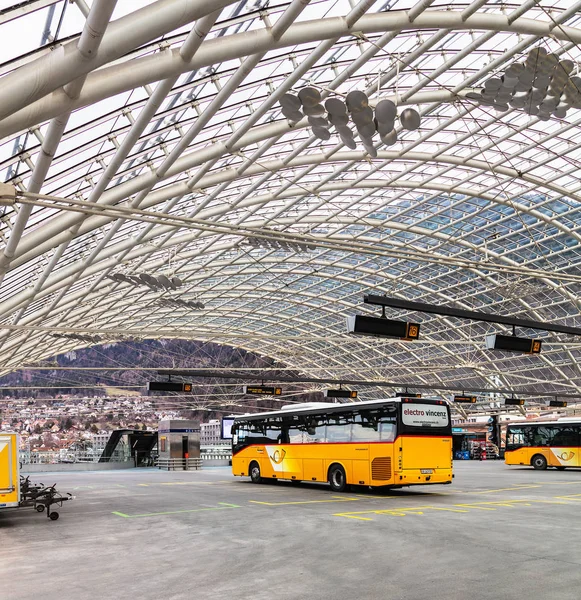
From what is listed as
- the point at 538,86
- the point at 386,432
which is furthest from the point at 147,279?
the point at 538,86

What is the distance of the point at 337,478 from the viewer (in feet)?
79.9

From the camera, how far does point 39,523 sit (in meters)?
16.6

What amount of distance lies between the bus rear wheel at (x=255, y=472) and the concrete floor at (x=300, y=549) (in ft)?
28.0

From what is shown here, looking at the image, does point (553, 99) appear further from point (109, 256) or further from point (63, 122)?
point (109, 256)

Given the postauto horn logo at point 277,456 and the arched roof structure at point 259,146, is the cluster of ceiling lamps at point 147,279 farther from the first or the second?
the postauto horn logo at point 277,456

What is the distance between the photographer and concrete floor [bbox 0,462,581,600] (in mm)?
8578

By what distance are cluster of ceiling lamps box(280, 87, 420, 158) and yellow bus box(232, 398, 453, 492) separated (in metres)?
11.2

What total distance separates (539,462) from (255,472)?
819 inches

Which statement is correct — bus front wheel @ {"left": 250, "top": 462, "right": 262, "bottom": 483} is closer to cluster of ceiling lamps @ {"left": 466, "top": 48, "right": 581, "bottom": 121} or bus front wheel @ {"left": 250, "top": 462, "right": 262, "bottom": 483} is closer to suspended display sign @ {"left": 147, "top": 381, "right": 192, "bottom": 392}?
suspended display sign @ {"left": 147, "top": 381, "right": 192, "bottom": 392}

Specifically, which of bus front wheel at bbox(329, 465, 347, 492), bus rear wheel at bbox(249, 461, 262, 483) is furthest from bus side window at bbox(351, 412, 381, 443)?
bus rear wheel at bbox(249, 461, 262, 483)

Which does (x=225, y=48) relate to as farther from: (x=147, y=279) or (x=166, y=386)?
(x=166, y=386)

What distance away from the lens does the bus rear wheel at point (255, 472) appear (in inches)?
1173

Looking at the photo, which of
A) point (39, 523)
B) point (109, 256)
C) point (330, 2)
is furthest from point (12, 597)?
point (109, 256)

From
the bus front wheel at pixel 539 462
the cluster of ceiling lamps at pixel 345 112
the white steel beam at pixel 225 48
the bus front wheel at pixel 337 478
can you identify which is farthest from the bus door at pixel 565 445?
the cluster of ceiling lamps at pixel 345 112
